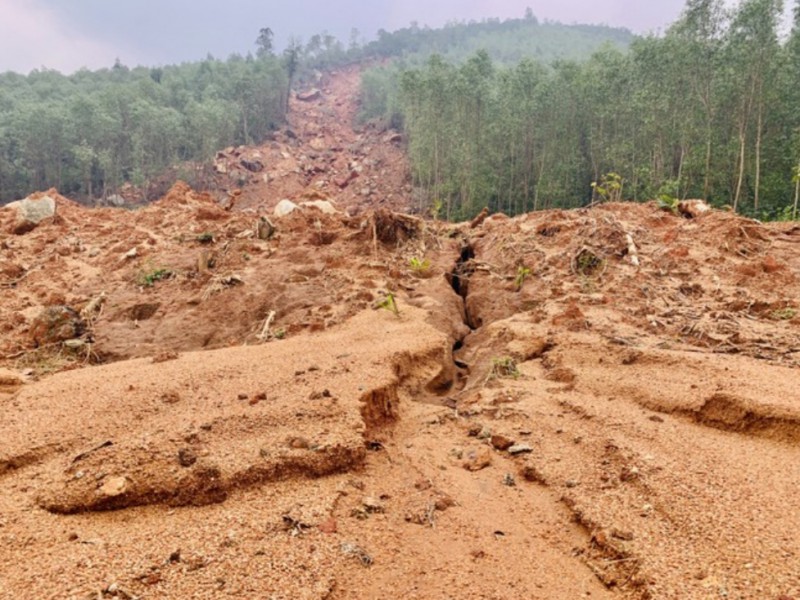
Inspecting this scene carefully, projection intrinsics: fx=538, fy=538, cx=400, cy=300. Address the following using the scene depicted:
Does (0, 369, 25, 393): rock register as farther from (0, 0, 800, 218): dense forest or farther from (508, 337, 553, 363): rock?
(0, 0, 800, 218): dense forest

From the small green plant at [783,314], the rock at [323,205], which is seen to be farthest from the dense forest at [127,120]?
the small green plant at [783,314]

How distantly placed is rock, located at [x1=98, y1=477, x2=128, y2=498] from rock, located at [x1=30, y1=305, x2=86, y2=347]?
11.4 ft

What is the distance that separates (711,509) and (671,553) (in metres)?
0.37

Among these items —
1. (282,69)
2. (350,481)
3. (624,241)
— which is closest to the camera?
(350,481)

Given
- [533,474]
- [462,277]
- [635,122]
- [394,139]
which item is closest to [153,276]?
[462,277]

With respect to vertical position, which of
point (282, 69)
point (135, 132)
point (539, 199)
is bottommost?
point (539, 199)

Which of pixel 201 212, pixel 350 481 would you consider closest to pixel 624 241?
pixel 350 481

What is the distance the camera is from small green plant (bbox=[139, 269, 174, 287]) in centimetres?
661

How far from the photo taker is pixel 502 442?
10.5 ft

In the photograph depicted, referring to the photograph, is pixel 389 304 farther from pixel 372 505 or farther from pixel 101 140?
pixel 101 140

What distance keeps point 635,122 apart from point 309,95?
49.0 meters

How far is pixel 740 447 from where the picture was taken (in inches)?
113

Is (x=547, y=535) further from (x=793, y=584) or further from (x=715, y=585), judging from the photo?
(x=793, y=584)

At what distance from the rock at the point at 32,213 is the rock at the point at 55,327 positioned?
5.00 meters
